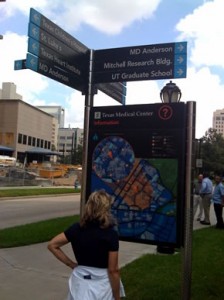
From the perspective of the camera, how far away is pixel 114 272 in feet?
11.8

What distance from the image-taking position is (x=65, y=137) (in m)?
172

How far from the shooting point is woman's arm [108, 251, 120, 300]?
3566 mm

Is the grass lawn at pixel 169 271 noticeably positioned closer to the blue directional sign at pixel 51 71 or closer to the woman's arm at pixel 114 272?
the woman's arm at pixel 114 272

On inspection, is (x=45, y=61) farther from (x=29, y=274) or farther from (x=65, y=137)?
(x=65, y=137)

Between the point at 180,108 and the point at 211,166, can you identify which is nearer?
the point at 180,108

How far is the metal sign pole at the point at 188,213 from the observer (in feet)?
15.7

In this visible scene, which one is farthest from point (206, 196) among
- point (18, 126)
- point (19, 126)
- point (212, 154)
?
point (212, 154)

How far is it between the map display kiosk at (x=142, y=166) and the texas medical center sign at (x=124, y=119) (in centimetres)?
1

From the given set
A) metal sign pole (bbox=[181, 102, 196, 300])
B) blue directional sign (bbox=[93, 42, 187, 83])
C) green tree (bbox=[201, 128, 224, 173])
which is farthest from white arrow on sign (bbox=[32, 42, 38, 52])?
green tree (bbox=[201, 128, 224, 173])

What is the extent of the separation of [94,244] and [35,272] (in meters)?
4.40

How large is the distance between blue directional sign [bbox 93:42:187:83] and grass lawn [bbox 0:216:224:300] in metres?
2.86

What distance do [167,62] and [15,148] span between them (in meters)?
81.9

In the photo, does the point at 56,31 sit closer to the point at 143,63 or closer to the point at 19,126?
the point at 143,63

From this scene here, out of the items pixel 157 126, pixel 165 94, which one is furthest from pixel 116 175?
pixel 165 94
